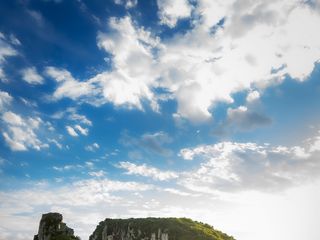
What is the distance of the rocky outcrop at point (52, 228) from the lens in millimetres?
73750

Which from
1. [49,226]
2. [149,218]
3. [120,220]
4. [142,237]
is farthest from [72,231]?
[120,220]

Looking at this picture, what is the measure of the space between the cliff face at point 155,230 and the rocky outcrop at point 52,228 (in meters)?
52.0

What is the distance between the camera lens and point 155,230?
5231 inches

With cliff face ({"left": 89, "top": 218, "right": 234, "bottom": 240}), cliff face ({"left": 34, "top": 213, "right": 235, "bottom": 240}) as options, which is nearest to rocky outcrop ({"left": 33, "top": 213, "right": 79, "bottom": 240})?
cliff face ({"left": 34, "top": 213, "right": 235, "bottom": 240})

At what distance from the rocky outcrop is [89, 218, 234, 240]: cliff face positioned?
5201cm

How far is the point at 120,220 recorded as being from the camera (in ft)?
519

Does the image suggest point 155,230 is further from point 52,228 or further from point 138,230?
point 52,228

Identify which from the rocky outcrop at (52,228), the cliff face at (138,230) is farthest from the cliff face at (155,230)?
the rocky outcrop at (52,228)

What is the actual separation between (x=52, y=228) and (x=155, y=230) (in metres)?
65.1

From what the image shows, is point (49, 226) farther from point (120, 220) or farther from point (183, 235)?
point (120, 220)

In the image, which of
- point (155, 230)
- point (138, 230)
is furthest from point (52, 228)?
point (138, 230)

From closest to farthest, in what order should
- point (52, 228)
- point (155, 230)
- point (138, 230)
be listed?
point (52, 228)
point (155, 230)
point (138, 230)

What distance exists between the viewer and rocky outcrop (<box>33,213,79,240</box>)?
242ft

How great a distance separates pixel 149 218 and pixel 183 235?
31449 millimetres
